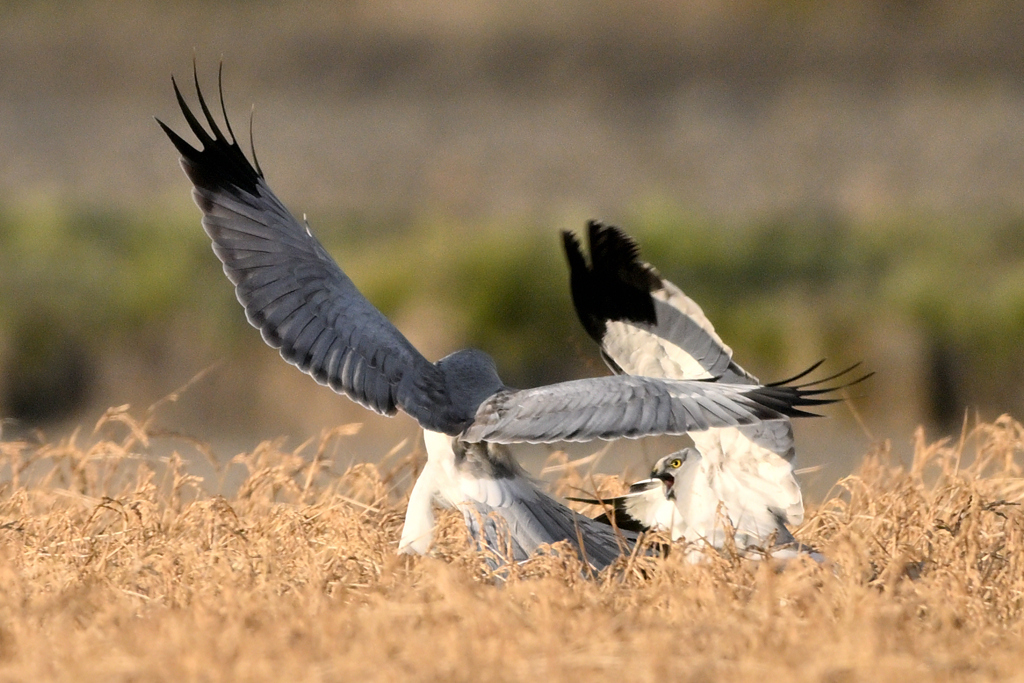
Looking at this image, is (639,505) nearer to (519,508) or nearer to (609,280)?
(519,508)

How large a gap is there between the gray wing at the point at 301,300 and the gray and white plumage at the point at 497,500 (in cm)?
12

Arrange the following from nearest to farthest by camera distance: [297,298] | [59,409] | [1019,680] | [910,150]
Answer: [1019,680], [297,298], [59,409], [910,150]

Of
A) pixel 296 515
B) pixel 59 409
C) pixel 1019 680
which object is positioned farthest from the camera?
pixel 59 409

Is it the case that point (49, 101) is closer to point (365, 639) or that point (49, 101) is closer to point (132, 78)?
point (132, 78)

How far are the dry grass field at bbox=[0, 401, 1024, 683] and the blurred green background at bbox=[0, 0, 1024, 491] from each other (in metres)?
3.01

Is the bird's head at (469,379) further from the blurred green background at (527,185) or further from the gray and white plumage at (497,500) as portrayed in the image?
the blurred green background at (527,185)

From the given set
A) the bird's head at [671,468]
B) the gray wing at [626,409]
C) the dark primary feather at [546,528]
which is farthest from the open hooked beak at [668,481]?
the gray wing at [626,409]

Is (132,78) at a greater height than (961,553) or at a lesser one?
greater

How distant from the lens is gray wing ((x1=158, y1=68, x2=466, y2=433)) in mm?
3932

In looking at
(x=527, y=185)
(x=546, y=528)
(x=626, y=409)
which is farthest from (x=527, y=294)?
(x=626, y=409)

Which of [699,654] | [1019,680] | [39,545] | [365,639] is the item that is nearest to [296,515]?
[39,545]

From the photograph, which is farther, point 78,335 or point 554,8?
point 554,8

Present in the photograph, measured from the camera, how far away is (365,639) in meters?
2.55

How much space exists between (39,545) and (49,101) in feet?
24.3
